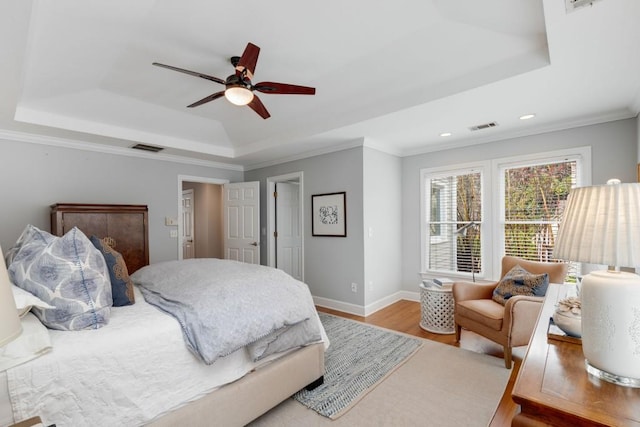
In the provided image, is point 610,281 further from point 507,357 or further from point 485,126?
point 485,126

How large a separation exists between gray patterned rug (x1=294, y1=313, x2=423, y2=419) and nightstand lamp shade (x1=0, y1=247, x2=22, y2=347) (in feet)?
6.05

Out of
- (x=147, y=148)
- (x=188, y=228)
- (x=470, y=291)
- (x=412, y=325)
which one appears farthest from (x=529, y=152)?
(x=188, y=228)

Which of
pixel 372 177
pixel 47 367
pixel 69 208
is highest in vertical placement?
pixel 372 177

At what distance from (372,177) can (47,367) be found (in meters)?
3.60

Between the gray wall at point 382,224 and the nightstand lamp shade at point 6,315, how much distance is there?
11.5 ft

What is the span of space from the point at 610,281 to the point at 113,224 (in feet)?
13.9

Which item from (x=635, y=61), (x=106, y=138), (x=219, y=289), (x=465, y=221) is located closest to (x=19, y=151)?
(x=106, y=138)

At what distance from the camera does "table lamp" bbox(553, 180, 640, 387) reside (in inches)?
32.7

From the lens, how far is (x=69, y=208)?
10.8 ft

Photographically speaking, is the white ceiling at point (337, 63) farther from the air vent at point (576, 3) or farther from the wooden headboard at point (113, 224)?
the wooden headboard at point (113, 224)

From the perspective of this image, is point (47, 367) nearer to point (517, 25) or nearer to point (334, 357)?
point (334, 357)

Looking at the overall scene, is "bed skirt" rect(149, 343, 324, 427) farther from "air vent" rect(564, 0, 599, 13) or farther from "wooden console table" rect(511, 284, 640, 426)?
"air vent" rect(564, 0, 599, 13)

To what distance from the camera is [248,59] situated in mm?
2133

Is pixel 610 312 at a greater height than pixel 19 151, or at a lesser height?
lesser
